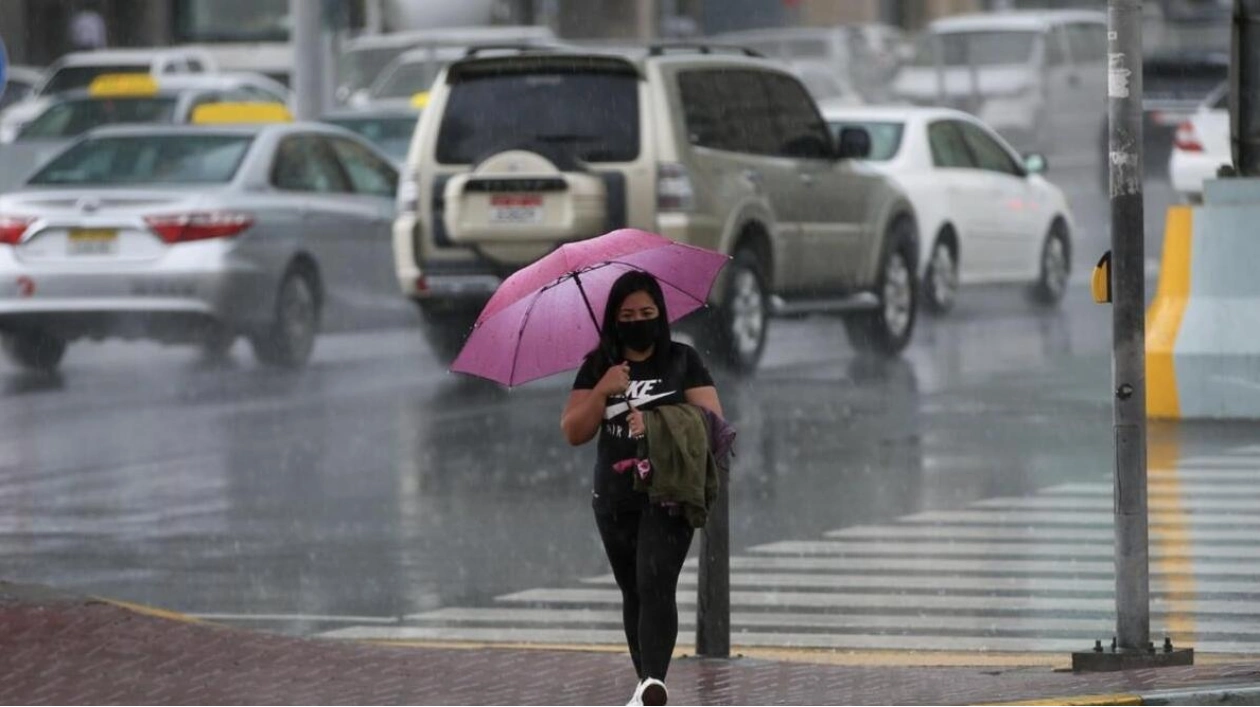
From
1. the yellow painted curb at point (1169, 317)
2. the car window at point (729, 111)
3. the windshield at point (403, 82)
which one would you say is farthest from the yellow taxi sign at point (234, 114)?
the yellow painted curb at point (1169, 317)

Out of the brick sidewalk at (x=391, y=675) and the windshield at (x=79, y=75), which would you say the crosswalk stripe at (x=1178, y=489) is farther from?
the windshield at (x=79, y=75)

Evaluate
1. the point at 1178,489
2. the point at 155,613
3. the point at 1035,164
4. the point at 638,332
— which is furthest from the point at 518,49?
the point at 638,332

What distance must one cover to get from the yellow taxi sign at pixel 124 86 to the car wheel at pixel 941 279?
10.9 meters

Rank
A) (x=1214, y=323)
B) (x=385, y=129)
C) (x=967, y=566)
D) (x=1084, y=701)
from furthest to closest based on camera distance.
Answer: (x=385, y=129) < (x=1214, y=323) < (x=967, y=566) < (x=1084, y=701)

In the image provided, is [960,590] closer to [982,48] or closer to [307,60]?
[307,60]

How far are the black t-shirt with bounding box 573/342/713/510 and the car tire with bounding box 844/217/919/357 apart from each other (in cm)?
1274

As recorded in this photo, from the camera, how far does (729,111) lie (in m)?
19.3

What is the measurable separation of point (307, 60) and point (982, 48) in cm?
1518

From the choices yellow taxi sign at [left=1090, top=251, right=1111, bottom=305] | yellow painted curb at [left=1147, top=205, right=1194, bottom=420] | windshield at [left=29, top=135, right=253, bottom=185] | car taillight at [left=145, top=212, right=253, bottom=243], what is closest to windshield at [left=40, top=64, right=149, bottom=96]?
windshield at [left=29, top=135, right=253, bottom=185]

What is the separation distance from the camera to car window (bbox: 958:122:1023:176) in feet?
79.5

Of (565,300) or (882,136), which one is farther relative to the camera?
(882,136)

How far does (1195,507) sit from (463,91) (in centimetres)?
764

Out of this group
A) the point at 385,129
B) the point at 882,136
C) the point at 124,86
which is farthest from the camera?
the point at 124,86

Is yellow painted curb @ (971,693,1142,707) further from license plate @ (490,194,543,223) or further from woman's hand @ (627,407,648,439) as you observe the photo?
license plate @ (490,194,543,223)
